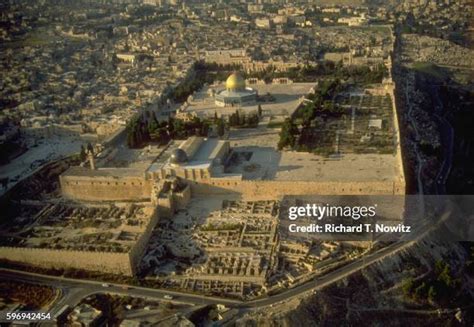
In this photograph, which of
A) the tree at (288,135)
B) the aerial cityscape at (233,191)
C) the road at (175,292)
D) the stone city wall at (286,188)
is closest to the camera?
the road at (175,292)

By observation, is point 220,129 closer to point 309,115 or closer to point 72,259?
point 309,115

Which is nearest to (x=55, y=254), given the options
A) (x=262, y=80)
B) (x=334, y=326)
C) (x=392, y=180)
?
(x=334, y=326)

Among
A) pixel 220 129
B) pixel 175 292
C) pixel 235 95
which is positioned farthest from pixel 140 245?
pixel 235 95

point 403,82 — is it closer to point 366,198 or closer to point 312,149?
point 312,149

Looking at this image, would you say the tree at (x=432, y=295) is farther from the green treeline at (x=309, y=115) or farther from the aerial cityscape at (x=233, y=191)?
the green treeline at (x=309, y=115)

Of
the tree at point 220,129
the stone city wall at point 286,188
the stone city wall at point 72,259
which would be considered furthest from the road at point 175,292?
the tree at point 220,129
